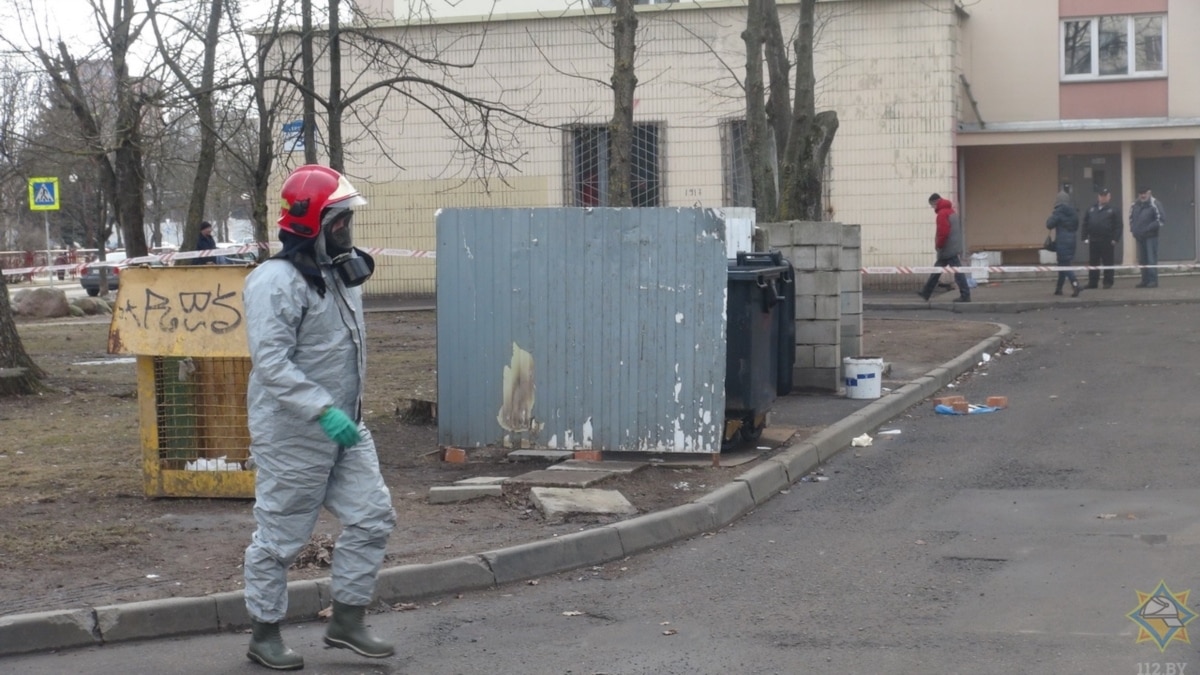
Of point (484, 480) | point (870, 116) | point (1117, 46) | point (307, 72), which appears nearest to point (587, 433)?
point (484, 480)

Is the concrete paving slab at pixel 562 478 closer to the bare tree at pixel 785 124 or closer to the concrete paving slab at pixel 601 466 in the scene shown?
the concrete paving slab at pixel 601 466

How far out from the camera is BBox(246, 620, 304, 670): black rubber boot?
5164 millimetres

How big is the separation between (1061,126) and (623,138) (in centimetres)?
1868

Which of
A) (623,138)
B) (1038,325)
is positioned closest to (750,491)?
(623,138)

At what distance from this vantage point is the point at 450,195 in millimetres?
26953

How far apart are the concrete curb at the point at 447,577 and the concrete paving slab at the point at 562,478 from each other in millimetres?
735

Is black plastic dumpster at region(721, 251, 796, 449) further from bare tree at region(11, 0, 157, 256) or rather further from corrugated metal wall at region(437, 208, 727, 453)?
bare tree at region(11, 0, 157, 256)

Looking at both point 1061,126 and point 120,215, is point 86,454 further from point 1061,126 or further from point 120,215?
point 1061,126

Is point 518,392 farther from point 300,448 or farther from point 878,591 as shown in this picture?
point 300,448

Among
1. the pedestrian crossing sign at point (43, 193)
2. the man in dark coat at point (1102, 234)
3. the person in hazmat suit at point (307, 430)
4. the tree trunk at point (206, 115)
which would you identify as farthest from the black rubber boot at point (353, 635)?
the pedestrian crossing sign at point (43, 193)

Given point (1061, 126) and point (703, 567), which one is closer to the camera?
point (703, 567)

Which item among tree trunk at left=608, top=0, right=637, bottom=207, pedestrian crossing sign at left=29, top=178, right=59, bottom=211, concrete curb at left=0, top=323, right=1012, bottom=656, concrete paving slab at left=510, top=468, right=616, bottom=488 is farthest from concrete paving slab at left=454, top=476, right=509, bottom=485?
pedestrian crossing sign at left=29, top=178, right=59, bottom=211

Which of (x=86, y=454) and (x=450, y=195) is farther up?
(x=450, y=195)

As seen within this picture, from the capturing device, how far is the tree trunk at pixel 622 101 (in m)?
11.9
